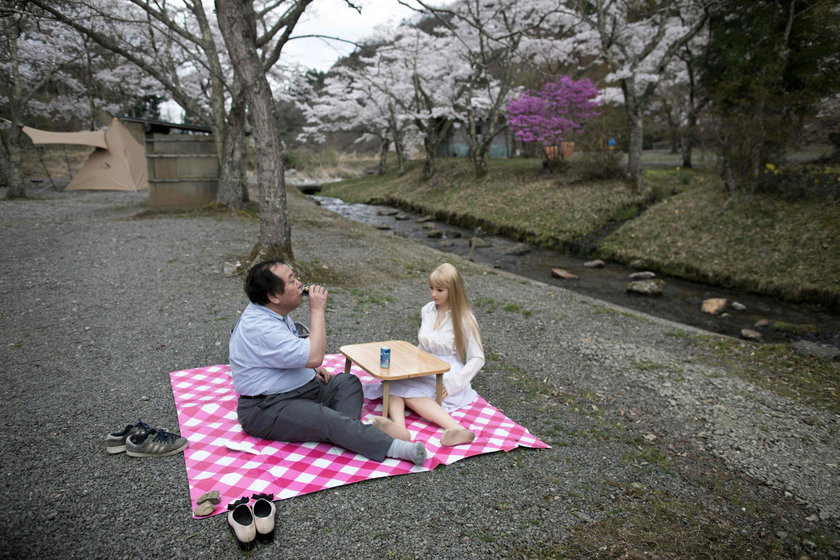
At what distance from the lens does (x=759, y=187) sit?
12.7 m

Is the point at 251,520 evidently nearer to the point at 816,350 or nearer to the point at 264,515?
the point at 264,515

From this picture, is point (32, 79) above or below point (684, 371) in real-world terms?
above

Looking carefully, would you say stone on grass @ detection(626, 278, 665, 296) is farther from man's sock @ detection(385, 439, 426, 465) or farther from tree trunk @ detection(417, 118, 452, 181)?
tree trunk @ detection(417, 118, 452, 181)

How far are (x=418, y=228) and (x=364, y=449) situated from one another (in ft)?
48.7

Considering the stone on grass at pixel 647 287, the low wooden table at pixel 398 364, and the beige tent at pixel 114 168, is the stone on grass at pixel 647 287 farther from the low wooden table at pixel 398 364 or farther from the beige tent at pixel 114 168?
the beige tent at pixel 114 168

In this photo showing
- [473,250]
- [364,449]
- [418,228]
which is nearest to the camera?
[364,449]

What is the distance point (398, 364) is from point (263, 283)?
1187mm

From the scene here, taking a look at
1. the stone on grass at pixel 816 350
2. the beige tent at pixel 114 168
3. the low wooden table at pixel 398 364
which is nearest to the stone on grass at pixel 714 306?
the stone on grass at pixel 816 350

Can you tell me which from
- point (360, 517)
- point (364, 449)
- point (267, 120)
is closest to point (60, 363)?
point (364, 449)

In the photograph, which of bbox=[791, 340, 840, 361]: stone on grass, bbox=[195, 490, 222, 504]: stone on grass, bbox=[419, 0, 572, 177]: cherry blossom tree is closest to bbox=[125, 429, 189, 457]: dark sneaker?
bbox=[195, 490, 222, 504]: stone on grass

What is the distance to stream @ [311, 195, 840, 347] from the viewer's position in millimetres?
8398

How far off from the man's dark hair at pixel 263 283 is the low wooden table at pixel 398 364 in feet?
2.95

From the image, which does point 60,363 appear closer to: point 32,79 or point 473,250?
point 473,250

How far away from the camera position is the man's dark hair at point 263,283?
352 cm
